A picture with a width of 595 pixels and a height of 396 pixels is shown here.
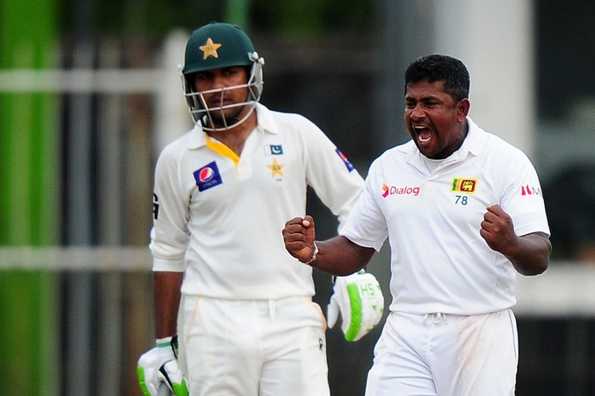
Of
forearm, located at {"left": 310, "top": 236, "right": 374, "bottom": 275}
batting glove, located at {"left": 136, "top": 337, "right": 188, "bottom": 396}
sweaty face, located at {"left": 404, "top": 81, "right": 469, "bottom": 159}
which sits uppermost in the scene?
sweaty face, located at {"left": 404, "top": 81, "right": 469, "bottom": 159}

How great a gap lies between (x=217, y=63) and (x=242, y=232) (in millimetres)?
591

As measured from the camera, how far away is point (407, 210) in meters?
5.23

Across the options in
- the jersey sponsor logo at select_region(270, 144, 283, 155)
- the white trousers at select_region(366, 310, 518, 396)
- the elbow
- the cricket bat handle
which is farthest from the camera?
the cricket bat handle

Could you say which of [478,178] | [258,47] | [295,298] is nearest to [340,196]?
[295,298]

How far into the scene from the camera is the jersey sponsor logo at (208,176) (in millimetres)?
5785

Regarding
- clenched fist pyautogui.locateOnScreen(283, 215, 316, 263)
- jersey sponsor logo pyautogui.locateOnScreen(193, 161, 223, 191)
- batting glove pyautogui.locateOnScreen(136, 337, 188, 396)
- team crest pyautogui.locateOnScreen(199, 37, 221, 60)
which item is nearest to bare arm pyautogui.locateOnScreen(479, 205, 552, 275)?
clenched fist pyautogui.locateOnScreen(283, 215, 316, 263)

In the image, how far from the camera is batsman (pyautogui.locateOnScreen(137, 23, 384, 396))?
5.72 m

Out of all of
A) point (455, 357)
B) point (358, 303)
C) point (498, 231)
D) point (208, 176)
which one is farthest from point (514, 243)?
point (208, 176)

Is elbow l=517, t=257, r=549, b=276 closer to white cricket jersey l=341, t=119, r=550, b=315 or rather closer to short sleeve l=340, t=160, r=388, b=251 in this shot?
white cricket jersey l=341, t=119, r=550, b=315

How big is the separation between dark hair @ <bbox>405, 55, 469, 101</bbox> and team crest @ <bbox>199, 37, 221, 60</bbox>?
0.87 meters

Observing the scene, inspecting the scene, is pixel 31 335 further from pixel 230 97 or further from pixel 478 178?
pixel 478 178

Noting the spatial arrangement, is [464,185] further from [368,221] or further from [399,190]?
[368,221]

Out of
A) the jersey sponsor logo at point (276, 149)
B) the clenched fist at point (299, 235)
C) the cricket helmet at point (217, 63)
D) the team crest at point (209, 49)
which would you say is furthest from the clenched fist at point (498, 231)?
the team crest at point (209, 49)

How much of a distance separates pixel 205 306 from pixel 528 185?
1.31 m
